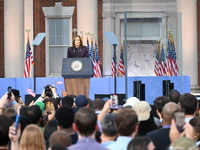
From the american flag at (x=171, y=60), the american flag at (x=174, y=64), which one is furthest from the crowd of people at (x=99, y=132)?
the american flag at (x=174, y=64)

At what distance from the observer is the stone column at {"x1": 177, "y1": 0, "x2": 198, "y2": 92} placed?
21.0 meters

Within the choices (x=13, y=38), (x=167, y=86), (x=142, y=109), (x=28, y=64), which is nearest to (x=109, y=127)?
(x=142, y=109)

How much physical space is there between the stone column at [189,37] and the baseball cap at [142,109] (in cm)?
1379

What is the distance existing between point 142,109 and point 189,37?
1423 centimetres

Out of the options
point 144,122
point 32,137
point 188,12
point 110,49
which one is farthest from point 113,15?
point 32,137

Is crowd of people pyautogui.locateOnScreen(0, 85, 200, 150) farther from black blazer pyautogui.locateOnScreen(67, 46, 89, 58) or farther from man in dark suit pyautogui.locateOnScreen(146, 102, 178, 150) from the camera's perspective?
black blazer pyautogui.locateOnScreen(67, 46, 89, 58)

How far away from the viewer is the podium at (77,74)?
52.0ft

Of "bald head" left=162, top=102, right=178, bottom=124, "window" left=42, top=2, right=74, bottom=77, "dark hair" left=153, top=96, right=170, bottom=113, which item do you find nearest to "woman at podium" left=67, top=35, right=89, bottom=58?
"window" left=42, top=2, right=74, bottom=77

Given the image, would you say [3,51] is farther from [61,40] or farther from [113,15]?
[113,15]

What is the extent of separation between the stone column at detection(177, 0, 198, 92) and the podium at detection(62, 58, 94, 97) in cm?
601

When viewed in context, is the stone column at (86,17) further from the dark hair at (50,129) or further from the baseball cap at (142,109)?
the dark hair at (50,129)

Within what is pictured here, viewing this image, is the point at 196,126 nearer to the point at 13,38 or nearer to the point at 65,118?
the point at 65,118

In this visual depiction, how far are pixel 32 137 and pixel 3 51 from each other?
1849 cm

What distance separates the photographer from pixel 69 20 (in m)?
23.9
